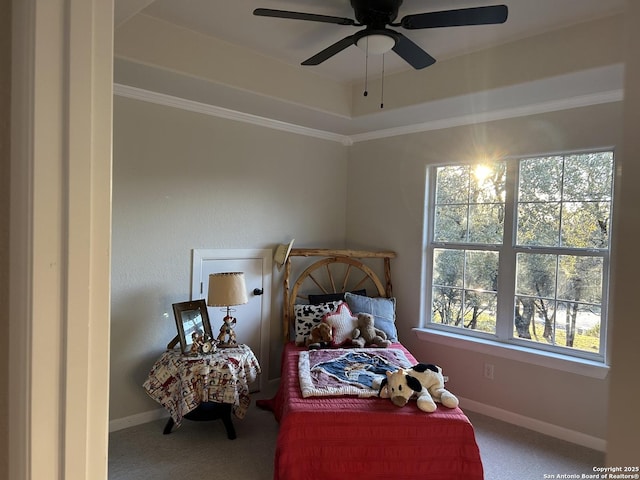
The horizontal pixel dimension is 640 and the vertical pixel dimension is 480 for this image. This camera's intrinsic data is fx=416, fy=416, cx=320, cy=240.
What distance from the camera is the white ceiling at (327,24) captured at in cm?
229

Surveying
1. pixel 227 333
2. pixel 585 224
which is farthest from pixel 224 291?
pixel 585 224

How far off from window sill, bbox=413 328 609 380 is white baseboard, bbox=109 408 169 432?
222 centimetres

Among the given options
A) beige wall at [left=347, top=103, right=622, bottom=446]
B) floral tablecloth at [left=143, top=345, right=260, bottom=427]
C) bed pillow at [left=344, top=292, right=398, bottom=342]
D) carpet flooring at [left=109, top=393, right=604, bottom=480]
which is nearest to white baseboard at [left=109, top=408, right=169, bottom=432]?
carpet flooring at [left=109, top=393, right=604, bottom=480]

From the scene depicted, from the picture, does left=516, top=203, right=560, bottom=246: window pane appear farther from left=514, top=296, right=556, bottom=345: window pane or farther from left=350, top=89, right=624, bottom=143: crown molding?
left=350, top=89, right=624, bottom=143: crown molding

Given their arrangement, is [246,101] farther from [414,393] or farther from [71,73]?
[71,73]

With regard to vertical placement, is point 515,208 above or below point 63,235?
above

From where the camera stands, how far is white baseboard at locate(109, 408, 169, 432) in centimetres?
293

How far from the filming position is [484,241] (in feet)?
11.4

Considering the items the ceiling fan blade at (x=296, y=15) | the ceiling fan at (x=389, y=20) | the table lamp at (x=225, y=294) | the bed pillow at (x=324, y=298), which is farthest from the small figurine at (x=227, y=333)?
the ceiling fan blade at (x=296, y=15)

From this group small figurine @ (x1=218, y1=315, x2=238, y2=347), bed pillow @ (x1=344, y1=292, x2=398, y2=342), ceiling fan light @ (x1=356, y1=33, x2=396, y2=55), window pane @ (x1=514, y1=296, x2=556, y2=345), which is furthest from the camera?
bed pillow @ (x1=344, y1=292, x2=398, y2=342)

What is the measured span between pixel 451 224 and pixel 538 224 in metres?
0.71

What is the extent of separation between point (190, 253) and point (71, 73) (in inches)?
111

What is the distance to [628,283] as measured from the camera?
381 millimetres

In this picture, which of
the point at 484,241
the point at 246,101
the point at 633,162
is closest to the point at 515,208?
the point at 484,241
